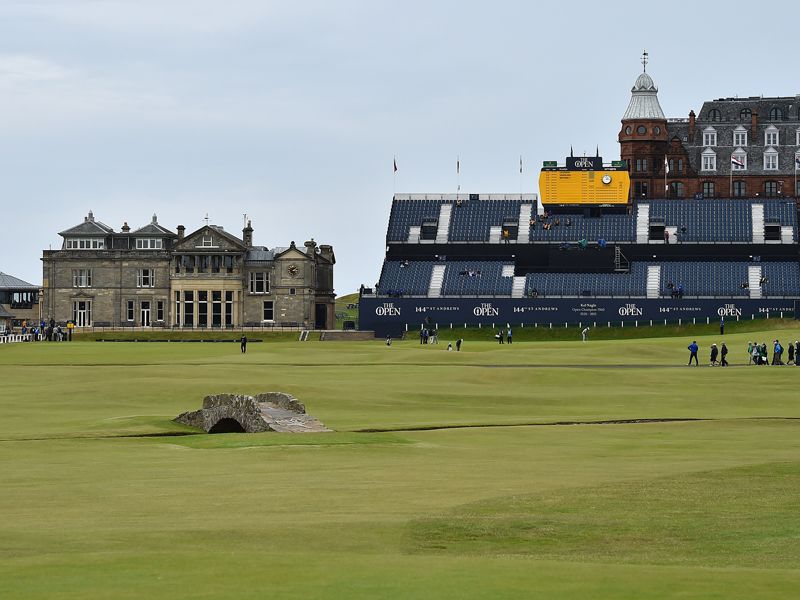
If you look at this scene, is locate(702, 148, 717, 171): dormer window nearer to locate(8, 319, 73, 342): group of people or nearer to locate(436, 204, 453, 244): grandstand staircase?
locate(436, 204, 453, 244): grandstand staircase

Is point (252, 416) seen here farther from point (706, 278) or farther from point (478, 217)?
point (478, 217)

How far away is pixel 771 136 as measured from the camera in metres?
189

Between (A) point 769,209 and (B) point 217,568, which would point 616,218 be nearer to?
(A) point 769,209

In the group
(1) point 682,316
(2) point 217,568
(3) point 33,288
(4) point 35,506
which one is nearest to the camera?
(2) point 217,568

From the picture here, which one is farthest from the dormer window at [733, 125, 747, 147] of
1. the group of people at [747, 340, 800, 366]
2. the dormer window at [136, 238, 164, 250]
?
the group of people at [747, 340, 800, 366]

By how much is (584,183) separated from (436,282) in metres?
21.7

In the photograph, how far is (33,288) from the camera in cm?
18588

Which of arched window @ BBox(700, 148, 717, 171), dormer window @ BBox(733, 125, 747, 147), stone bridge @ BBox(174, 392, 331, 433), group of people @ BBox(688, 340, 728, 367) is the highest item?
dormer window @ BBox(733, 125, 747, 147)

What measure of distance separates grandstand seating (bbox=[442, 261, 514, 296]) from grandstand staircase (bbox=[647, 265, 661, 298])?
14.4 metres

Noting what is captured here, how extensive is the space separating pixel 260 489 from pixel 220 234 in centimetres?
14673

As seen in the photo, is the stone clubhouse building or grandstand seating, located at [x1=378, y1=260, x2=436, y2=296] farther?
the stone clubhouse building

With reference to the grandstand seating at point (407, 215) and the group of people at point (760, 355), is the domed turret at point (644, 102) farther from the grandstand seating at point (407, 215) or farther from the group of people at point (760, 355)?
the group of people at point (760, 355)

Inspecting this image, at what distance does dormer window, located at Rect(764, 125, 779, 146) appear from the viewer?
7426 inches

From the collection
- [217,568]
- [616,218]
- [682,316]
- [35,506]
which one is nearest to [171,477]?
[35,506]
